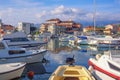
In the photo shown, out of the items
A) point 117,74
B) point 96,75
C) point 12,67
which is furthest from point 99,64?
point 12,67

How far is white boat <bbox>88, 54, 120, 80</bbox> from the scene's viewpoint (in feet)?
59.9

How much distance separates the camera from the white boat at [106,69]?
1825 cm

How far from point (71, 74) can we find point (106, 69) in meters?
2.25

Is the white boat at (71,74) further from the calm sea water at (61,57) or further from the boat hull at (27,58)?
the boat hull at (27,58)

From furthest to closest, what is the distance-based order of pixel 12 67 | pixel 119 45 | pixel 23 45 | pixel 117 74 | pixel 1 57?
pixel 119 45 < pixel 23 45 < pixel 1 57 < pixel 12 67 < pixel 117 74

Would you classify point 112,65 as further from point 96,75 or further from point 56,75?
point 56,75

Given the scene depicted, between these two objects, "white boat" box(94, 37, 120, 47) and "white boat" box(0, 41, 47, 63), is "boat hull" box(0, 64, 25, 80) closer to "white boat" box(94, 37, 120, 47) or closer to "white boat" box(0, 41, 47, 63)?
"white boat" box(0, 41, 47, 63)

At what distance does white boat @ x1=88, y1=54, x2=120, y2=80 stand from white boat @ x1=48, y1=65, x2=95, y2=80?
3.89 feet

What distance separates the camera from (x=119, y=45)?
61.3 m

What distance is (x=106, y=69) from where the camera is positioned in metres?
19.5

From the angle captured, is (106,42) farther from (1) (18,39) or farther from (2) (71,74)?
(2) (71,74)

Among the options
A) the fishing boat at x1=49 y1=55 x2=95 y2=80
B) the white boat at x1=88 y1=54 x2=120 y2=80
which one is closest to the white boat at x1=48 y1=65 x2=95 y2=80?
the fishing boat at x1=49 y1=55 x2=95 y2=80

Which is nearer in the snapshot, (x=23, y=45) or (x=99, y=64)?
(x=99, y=64)

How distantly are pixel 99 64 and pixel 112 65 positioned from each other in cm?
215
